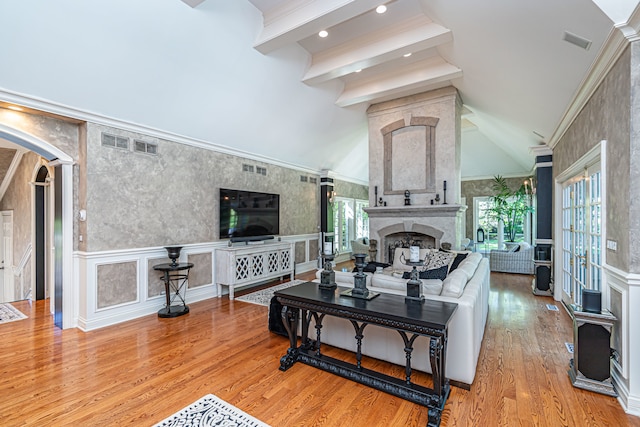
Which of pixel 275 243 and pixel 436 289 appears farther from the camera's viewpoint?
pixel 275 243

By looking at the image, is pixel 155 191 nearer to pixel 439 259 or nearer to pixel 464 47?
pixel 439 259

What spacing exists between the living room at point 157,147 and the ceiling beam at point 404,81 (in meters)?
0.39

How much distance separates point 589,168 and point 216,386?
4.55 metres

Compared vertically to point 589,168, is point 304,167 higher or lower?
higher

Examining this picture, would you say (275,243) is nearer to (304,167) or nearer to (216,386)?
(304,167)

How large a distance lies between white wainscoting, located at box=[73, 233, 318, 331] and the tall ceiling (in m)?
1.77

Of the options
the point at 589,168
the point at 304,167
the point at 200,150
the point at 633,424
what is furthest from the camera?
the point at 304,167

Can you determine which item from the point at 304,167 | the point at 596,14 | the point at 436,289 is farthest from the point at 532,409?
the point at 304,167

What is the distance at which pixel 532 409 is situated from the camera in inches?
86.1

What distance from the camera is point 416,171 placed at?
6348 millimetres

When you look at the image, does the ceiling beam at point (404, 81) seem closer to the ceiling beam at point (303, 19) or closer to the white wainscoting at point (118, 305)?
the ceiling beam at point (303, 19)

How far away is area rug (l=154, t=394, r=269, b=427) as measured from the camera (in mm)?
2027

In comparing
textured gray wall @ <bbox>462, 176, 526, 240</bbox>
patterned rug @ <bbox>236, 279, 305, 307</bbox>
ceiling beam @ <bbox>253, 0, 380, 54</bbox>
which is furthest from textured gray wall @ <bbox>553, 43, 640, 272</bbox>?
textured gray wall @ <bbox>462, 176, 526, 240</bbox>

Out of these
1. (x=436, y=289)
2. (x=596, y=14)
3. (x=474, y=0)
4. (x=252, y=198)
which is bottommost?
(x=436, y=289)
